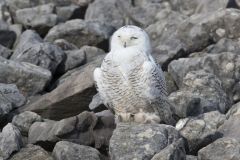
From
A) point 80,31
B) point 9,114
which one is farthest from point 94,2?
point 9,114

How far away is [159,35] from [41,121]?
20.4ft

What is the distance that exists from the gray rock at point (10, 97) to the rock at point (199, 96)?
2.62 metres

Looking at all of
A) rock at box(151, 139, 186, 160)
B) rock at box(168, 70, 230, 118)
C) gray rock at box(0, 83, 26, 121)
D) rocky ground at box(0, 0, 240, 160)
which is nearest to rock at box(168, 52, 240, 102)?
rocky ground at box(0, 0, 240, 160)

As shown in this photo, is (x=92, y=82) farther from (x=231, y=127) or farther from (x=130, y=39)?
(x=231, y=127)

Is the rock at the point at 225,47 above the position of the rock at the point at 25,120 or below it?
below

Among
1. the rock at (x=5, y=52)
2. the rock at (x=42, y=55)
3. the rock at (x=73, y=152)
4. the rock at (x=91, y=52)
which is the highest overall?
the rock at (x=73, y=152)

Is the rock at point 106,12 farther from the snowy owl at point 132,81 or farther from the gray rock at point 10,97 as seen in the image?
the snowy owl at point 132,81

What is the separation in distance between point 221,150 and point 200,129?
1.16m

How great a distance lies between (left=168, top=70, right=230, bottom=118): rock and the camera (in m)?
11.7

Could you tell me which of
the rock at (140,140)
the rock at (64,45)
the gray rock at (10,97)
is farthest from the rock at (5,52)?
the rock at (140,140)

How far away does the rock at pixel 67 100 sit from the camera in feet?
41.7

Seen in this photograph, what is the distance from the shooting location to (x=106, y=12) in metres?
20.1

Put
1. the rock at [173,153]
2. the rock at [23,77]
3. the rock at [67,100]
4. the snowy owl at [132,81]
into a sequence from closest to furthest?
the rock at [173,153]
the snowy owl at [132,81]
the rock at [67,100]
the rock at [23,77]

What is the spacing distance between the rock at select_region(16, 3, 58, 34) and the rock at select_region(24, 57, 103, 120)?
5955 millimetres
